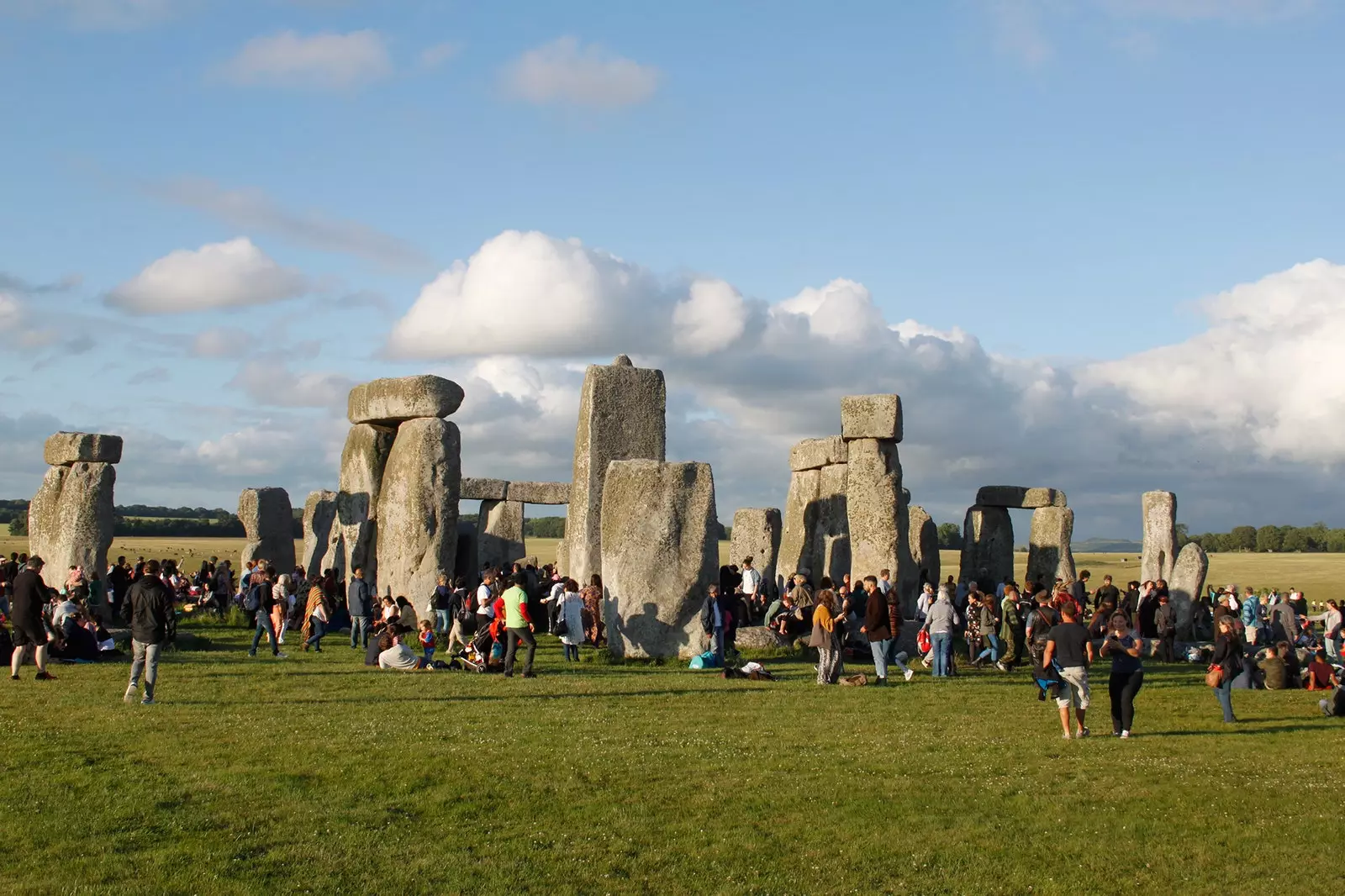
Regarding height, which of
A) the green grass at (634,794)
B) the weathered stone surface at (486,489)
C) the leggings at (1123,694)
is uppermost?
the weathered stone surface at (486,489)

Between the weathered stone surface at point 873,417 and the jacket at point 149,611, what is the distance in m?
13.4

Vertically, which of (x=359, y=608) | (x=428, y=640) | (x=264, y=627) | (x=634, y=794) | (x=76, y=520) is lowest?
(x=634, y=794)

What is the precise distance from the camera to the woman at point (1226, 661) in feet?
44.8

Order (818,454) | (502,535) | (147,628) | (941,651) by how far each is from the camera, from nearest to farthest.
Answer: (147,628), (941,651), (818,454), (502,535)

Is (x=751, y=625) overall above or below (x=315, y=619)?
below

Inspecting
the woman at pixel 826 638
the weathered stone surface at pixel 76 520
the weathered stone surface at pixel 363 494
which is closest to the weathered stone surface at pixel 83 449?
the weathered stone surface at pixel 76 520

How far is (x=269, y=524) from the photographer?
30.8 metres

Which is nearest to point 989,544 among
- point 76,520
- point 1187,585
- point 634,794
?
point 1187,585

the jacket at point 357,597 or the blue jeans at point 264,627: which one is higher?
the jacket at point 357,597

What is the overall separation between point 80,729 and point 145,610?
6.10 feet

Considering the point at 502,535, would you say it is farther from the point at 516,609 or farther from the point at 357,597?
the point at 516,609

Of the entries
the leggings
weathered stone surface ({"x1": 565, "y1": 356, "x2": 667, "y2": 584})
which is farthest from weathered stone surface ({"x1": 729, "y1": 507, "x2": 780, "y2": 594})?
the leggings

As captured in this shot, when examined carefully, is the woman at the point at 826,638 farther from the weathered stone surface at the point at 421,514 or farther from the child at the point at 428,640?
the weathered stone surface at the point at 421,514

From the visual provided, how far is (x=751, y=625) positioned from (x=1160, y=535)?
1192 cm
